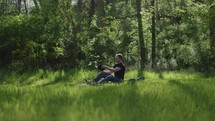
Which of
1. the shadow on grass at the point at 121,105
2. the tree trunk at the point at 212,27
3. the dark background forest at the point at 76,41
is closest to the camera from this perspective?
the shadow on grass at the point at 121,105

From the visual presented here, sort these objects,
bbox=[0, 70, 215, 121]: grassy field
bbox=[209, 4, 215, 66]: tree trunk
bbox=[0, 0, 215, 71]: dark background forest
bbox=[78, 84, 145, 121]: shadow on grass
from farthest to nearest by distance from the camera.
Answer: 1. bbox=[0, 0, 215, 71]: dark background forest
2. bbox=[209, 4, 215, 66]: tree trunk
3. bbox=[78, 84, 145, 121]: shadow on grass
4. bbox=[0, 70, 215, 121]: grassy field

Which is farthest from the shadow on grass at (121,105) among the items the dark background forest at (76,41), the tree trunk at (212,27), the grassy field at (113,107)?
the dark background forest at (76,41)

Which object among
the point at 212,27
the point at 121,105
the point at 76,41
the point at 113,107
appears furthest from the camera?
the point at 76,41

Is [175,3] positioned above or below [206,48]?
above

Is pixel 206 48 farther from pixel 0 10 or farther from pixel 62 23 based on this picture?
pixel 0 10

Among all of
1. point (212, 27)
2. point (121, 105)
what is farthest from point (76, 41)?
point (121, 105)

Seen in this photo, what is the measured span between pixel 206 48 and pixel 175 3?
33.2 feet

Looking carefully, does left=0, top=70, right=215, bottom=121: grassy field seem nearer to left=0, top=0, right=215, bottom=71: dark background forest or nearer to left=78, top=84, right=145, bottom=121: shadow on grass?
left=78, top=84, right=145, bottom=121: shadow on grass

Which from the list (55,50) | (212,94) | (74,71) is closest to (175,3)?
(55,50)

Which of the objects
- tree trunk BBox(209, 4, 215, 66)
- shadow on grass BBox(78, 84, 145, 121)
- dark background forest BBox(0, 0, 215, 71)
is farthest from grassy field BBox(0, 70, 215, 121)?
dark background forest BBox(0, 0, 215, 71)

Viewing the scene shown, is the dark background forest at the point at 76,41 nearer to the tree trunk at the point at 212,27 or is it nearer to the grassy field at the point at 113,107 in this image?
the tree trunk at the point at 212,27

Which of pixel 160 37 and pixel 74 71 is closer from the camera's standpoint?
pixel 74 71

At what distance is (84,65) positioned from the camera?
21562 mm

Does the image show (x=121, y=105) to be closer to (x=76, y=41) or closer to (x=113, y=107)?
(x=113, y=107)
